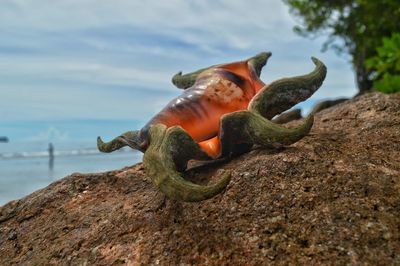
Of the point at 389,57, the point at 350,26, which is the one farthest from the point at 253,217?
the point at 350,26

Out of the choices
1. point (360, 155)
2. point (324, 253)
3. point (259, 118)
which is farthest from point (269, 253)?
point (360, 155)

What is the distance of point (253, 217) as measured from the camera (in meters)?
2.07

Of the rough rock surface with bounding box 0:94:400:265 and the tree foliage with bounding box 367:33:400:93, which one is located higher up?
the tree foliage with bounding box 367:33:400:93

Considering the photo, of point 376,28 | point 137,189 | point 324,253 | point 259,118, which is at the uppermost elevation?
point 376,28

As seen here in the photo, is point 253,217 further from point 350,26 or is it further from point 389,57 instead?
point 350,26

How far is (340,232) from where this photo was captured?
189cm

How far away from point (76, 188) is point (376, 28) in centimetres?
1289

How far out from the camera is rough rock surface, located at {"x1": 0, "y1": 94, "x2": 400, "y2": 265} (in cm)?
190

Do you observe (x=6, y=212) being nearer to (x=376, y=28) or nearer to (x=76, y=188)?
(x=76, y=188)

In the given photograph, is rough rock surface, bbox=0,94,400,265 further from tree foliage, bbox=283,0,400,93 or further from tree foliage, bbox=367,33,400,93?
tree foliage, bbox=283,0,400,93

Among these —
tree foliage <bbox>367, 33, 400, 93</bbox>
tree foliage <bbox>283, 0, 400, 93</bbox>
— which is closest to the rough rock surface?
tree foliage <bbox>367, 33, 400, 93</bbox>

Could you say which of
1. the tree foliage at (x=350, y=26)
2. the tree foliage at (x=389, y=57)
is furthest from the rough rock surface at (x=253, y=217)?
the tree foliage at (x=350, y=26)

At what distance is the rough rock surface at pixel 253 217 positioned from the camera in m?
1.90

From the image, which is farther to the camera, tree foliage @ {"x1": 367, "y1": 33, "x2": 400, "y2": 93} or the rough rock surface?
tree foliage @ {"x1": 367, "y1": 33, "x2": 400, "y2": 93}
